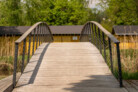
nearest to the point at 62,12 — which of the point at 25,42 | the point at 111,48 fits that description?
the point at 111,48

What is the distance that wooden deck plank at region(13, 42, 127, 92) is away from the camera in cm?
466

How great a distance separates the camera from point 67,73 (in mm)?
5570

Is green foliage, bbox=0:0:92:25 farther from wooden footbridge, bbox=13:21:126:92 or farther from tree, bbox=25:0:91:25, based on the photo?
wooden footbridge, bbox=13:21:126:92

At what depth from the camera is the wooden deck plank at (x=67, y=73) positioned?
15.3 ft

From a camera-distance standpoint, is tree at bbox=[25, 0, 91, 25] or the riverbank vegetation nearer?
the riverbank vegetation

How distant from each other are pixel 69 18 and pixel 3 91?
124ft

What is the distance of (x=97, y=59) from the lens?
6.62 metres

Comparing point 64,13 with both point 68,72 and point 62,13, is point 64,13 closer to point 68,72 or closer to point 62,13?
point 62,13

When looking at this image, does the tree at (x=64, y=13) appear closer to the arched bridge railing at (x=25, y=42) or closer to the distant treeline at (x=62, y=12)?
the distant treeline at (x=62, y=12)

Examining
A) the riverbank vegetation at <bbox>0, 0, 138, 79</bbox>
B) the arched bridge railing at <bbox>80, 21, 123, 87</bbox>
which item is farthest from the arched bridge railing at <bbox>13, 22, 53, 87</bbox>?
the arched bridge railing at <bbox>80, 21, 123, 87</bbox>

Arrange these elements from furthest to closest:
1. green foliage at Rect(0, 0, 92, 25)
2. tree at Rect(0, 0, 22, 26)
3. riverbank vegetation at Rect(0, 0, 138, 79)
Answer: green foliage at Rect(0, 0, 92, 25), tree at Rect(0, 0, 22, 26), riverbank vegetation at Rect(0, 0, 138, 79)

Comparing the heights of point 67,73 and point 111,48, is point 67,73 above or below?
below

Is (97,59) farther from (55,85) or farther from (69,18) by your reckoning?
(69,18)

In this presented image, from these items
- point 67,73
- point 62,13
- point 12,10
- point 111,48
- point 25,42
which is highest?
point 62,13
